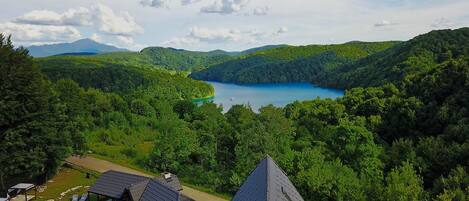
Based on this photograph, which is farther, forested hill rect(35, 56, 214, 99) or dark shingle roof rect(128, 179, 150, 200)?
forested hill rect(35, 56, 214, 99)

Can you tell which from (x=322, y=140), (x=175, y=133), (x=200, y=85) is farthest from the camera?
(x=200, y=85)

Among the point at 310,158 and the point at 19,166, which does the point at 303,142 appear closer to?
the point at 310,158

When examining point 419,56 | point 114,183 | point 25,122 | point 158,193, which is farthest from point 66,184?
point 419,56

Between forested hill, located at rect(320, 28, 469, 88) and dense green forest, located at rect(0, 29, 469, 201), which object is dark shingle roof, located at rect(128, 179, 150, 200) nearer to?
dense green forest, located at rect(0, 29, 469, 201)

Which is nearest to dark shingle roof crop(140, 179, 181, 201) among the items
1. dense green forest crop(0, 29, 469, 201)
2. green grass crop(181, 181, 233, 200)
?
green grass crop(181, 181, 233, 200)

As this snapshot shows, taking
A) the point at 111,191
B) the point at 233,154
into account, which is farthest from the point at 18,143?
the point at 233,154

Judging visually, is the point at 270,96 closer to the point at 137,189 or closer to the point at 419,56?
the point at 419,56
